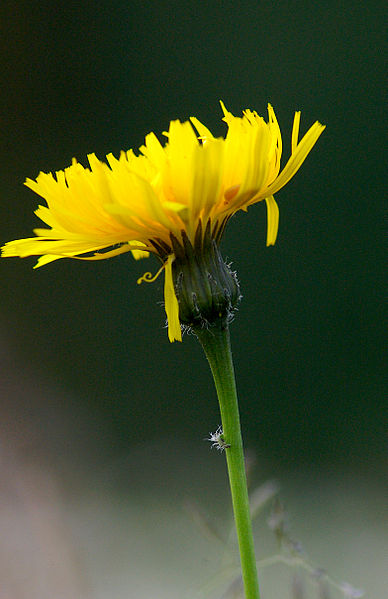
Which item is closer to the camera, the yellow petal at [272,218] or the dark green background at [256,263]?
the yellow petal at [272,218]

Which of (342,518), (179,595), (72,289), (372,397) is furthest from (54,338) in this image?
(179,595)

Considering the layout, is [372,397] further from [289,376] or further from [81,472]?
[81,472]

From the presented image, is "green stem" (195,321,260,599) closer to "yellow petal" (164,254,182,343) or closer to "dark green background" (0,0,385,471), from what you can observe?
"yellow petal" (164,254,182,343)

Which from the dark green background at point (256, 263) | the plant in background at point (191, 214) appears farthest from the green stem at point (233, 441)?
the dark green background at point (256, 263)

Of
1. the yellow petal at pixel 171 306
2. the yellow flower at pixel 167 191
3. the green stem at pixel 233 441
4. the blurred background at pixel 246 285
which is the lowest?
the green stem at pixel 233 441

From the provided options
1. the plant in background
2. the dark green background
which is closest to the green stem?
the plant in background

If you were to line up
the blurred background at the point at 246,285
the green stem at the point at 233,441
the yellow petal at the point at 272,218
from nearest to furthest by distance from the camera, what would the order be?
the green stem at the point at 233,441
the yellow petal at the point at 272,218
the blurred background at the point at 246,285

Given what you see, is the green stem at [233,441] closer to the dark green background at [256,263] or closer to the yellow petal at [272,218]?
the yellow petal at [272,218]

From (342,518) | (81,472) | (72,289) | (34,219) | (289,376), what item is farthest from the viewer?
(34,219)
